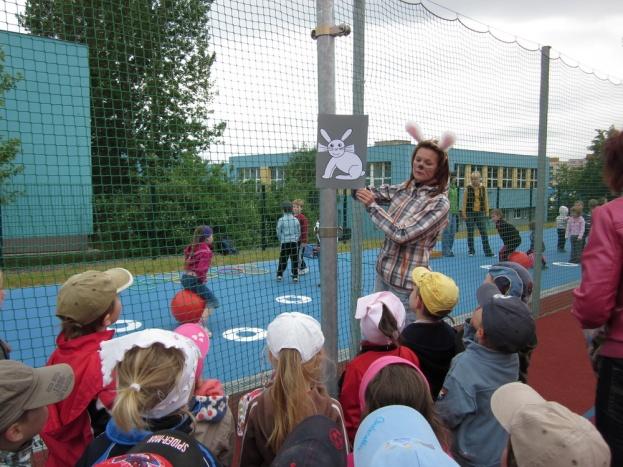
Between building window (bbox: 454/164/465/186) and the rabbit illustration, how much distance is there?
3363 millimetres

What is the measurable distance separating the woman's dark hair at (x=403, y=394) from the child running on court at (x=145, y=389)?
1.89ft

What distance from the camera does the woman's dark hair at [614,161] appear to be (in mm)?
1967

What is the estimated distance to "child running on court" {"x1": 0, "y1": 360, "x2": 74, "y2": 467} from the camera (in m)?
1.40

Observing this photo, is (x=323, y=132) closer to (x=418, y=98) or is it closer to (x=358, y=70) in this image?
(x=358, y=70)

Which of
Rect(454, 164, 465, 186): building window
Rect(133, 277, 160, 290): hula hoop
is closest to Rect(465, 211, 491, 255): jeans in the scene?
Rect(454, 164, 465, 186): building window

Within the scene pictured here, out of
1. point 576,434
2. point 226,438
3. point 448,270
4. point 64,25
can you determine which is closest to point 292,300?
point 448,270

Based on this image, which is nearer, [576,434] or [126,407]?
[576,434]

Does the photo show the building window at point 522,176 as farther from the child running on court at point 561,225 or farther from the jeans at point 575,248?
the jeans at point 575,248

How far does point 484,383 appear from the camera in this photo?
2.10 meters

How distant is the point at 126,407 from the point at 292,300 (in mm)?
6624

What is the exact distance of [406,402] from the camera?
1.62 m

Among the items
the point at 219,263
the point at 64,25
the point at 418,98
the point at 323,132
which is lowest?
the point at 219,263

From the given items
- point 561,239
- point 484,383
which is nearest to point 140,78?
point 484,383

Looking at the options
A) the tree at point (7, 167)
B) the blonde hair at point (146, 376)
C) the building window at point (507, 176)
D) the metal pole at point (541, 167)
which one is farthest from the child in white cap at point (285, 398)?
the metal pole at point (541, 167)
